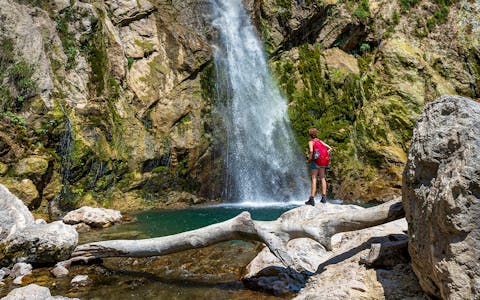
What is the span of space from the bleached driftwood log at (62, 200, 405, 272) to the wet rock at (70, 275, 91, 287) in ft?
2.50

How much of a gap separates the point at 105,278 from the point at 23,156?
8876mm

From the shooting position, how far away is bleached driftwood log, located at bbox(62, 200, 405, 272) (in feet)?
17.0

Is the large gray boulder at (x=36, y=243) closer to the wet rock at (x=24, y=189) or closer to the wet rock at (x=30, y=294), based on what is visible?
the wet rock at (x=30, y=294)

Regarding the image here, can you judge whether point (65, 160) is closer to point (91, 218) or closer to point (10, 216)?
point (91, 218)

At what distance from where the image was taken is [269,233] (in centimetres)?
577

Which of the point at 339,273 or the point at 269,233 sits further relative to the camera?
the point at 269,233

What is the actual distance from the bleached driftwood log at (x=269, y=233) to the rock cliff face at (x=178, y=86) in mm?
7481

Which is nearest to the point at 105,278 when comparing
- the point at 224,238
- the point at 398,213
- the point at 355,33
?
the point at 224,238

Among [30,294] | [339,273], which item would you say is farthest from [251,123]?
[30,294]

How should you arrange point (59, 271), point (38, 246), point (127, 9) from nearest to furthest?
1. point (59, 271)
2. point (38, 246)
3. point (127, 9)

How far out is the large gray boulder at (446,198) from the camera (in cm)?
309

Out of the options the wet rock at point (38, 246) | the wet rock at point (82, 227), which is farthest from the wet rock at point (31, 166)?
the wet rock at point (38, 246)

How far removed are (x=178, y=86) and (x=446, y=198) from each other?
1775cm

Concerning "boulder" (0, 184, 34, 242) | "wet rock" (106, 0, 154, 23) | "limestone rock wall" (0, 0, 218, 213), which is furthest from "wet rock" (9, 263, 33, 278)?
"wet rock" (106, 0, 154, 23)
